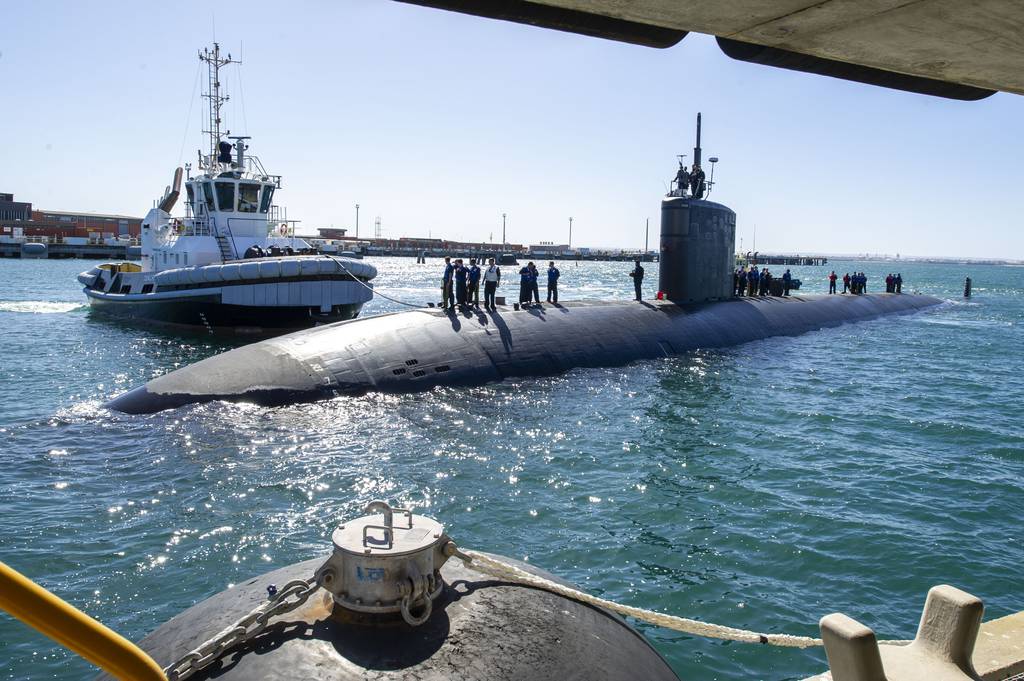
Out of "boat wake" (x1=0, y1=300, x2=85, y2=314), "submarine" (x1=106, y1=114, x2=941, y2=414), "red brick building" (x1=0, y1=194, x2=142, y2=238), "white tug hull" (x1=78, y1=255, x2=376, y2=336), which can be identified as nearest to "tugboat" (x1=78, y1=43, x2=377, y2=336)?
"white tug hull" (x1=78, y1=255, x2=376, y2=336)

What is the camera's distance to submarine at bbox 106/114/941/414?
13195 mm

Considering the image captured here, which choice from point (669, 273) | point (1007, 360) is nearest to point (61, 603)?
point (669, 273)

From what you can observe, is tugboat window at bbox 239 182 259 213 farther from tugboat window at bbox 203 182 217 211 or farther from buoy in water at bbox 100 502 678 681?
buoy in water at bbox 100 502 678 681

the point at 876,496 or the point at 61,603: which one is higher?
the point at 61,603

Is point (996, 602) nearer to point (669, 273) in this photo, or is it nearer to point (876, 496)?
point (876, 496)

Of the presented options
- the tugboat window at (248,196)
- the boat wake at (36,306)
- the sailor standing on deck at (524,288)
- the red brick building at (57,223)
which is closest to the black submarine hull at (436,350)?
the sailor standing on deck at (524,288)

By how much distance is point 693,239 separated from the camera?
2158 centimetres

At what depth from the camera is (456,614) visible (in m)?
3.63

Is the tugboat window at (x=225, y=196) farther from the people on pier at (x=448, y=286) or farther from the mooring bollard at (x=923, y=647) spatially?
the mooring bollard at (x=923, y=647)

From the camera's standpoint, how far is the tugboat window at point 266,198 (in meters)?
32.4

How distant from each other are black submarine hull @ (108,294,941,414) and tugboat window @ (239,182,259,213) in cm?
1776

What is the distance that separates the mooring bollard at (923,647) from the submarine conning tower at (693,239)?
17916 mm

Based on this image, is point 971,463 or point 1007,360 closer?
point 971,463

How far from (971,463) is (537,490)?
750 centimetres
